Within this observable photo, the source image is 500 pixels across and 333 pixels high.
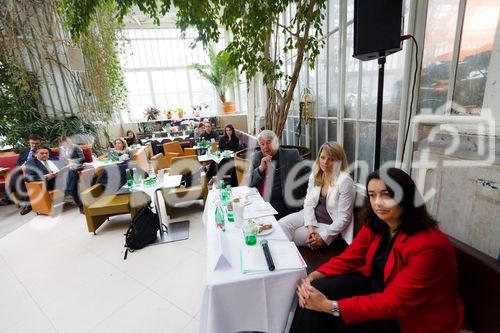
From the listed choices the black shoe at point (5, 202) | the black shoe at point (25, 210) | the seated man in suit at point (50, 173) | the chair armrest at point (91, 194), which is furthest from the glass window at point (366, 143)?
the black shoe at point (5, 202)

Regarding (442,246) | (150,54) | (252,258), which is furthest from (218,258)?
(150,54)

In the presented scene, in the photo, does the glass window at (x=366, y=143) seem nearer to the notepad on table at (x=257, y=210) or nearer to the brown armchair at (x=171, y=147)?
the notepad on table at (x=257, y=210)

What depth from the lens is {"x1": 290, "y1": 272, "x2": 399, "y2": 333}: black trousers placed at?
1.22 m

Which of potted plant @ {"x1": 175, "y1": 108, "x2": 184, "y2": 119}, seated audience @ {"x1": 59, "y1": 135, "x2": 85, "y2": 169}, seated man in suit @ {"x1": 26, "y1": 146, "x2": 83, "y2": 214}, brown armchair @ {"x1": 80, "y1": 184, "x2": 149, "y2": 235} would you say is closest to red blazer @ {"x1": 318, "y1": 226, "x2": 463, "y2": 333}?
brown armchair @ {"x1": 80, "y1": 184, "x2": 149, "y2": 235}

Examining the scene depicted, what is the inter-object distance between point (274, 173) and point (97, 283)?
6.75 feet

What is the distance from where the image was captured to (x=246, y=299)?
4.19ft

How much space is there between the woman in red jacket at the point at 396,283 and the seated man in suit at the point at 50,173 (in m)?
4.39

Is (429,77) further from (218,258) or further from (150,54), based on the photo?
(150,54)

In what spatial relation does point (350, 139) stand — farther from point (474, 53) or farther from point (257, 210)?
point (257, 210)

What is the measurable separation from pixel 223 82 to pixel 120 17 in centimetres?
720

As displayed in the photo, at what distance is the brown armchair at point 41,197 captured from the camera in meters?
3.98

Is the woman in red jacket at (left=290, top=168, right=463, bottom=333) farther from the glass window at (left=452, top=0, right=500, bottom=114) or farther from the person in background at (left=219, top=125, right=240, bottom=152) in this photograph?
the person in background at (left=219, top=125, right=240, bottom=152)

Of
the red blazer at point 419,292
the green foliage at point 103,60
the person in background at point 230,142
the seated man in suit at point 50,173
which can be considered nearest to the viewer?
the red blazer at point 419,292

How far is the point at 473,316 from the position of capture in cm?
117
